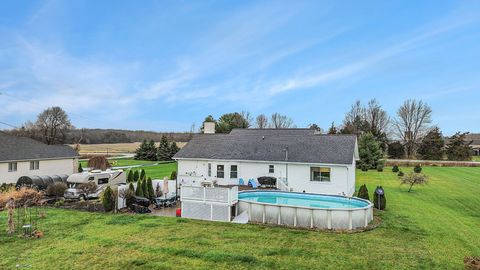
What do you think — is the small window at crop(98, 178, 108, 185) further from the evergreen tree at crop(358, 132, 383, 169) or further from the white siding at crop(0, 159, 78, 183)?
the evergreen tree at crop(358, 132, 383, 169)

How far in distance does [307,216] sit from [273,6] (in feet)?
46.4

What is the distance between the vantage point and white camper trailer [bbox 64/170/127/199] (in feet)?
68.0

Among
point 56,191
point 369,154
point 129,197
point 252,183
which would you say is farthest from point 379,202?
point 369,154

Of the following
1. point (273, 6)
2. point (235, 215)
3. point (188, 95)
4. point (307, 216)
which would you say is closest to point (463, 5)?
point (273, 6)

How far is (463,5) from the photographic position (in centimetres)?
1873

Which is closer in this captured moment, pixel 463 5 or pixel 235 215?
pixel 235 215

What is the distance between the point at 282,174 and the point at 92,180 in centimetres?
1390

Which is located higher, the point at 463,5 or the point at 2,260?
the point at 463,5

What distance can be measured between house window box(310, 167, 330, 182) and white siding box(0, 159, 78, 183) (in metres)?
23.6

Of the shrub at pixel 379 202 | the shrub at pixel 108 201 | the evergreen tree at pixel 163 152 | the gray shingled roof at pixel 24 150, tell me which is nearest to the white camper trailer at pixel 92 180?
the shrub at pixel 108 201

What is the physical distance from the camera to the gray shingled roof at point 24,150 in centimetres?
2533

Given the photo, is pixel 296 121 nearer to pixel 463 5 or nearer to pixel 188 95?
pixel 188 95

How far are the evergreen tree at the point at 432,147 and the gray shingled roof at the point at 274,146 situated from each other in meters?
44.5

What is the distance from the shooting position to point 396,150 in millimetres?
63125
